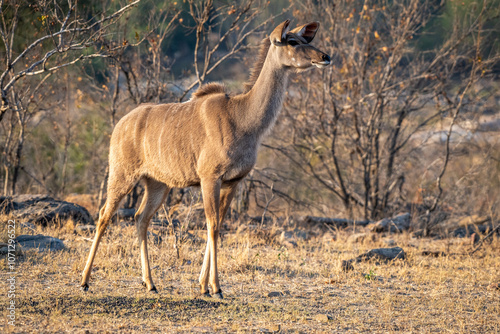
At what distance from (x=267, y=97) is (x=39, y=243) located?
13.1ft

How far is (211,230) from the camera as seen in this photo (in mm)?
6281

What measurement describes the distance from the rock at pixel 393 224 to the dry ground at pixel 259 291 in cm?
127

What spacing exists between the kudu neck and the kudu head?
0.09 meters

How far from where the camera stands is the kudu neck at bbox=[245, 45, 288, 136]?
6395mm

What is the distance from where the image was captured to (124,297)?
613 centimetres

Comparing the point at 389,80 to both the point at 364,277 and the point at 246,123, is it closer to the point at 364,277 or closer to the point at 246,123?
the point at 364,277

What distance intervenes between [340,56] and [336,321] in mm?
8658

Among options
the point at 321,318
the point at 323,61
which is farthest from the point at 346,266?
the point at 323,61

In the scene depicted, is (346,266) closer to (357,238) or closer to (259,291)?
(259,291)

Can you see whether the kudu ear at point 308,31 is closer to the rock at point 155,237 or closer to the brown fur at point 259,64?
the brown fur at point 259,64

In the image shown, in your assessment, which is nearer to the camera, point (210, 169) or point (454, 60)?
point (210, 169)

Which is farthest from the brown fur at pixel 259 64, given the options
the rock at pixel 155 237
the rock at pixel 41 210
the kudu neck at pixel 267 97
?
the rock at pixel 41 210

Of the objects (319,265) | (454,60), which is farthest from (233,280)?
(454,60)

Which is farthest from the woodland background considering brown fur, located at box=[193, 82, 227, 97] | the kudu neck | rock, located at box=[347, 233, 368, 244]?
the kudu neck
